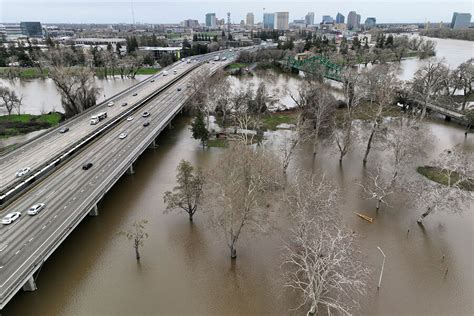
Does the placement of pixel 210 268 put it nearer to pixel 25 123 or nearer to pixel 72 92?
pixel 25 123

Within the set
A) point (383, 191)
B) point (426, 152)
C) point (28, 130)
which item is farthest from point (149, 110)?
point (426, 152)

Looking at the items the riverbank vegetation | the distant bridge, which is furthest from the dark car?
the riverbank vegetation

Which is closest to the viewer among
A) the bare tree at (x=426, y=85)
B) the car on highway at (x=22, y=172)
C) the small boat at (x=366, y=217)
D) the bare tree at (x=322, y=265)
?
the bare tree at (x=322, y=265)

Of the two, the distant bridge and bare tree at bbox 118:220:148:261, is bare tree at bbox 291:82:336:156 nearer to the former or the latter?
the distant bridge

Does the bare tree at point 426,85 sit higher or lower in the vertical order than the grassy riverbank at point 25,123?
higher

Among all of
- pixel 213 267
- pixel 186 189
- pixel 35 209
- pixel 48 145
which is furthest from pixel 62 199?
pixel 213 267

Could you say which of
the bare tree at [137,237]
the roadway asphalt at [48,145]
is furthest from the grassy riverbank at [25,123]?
the bare tree at [137,237]

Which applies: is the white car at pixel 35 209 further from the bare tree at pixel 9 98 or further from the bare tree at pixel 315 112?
the bare tree at pixel 9 98
